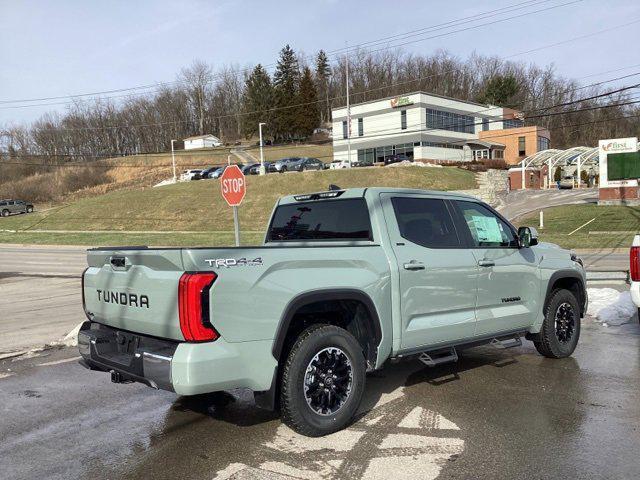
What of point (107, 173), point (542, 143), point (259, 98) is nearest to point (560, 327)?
point (542, 143)

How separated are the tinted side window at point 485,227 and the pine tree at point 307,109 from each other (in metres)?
108

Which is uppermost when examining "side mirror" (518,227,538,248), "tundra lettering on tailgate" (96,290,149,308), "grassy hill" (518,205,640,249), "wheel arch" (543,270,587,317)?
"side mirror" (518,227,538,248)

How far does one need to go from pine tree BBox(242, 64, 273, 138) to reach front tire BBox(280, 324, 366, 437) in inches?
4365

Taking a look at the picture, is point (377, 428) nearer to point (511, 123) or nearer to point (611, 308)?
point (611, 308)

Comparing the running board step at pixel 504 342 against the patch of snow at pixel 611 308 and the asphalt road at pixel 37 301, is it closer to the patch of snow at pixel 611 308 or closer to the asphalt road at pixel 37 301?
the patch of snow at pixel 611 308

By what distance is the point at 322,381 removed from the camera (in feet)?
13.3

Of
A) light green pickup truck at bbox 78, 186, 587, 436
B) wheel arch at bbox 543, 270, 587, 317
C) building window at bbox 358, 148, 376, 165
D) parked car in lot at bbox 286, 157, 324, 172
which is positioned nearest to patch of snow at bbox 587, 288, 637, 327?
wheel arch at bbox 543, 270, 587, 317

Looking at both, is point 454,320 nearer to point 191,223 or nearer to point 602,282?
point 602,282

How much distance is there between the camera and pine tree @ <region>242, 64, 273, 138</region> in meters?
112

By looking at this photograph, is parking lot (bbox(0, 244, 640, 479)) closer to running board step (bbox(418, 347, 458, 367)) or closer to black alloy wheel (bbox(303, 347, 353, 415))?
black alloy wheel (bbox(303, 347, 353, 415))

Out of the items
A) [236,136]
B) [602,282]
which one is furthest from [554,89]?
[602,282]

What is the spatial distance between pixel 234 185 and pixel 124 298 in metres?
6.40

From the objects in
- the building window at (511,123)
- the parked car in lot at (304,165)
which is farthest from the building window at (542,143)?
the parked car in lot at (304,165)

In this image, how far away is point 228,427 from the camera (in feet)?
14.1
